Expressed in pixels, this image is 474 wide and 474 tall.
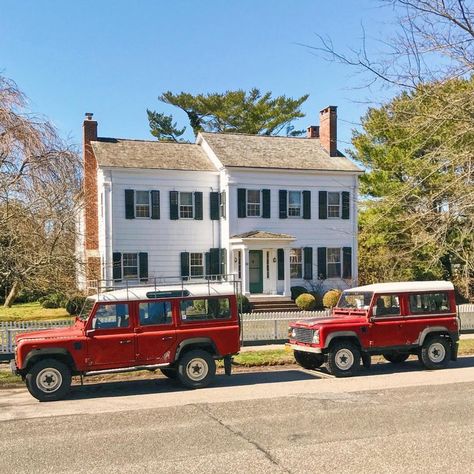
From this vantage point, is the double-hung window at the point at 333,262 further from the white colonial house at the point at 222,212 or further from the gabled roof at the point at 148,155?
the gabled roof at the point at 148,155

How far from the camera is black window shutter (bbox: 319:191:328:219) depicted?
1209 inches

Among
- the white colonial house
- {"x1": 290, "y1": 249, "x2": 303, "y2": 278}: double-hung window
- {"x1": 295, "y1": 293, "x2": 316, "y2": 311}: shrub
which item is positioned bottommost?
{"x1": 295, "y1": 293, "x2": 316, "y2": 311}: shrub

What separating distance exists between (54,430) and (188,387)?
12.2ft

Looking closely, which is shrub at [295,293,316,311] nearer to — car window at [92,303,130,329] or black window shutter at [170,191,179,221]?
black window shutter at [170,191,179,221]

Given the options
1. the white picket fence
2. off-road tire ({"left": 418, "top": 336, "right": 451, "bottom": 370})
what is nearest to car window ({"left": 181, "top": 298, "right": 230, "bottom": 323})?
off-road tire ({"left": 418, "top": 336, "right": 451, "bottom": 370})

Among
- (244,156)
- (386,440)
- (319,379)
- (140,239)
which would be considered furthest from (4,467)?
(244,156)

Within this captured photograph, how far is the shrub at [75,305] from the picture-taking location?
22200 mm

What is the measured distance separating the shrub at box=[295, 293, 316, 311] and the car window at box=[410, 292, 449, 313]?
13602 mm

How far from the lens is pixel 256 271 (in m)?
29.6

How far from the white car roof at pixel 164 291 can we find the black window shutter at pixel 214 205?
55.3 ft

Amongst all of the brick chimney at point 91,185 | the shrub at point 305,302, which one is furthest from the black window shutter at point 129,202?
the shrub at point 305,302

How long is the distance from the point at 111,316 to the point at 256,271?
18262 mm

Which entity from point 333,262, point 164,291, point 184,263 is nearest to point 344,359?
point 164,291

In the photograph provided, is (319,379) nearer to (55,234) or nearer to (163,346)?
(163,346)
